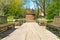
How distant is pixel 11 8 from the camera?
172ft

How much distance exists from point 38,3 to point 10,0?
9.87 m

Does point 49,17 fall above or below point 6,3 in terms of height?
below

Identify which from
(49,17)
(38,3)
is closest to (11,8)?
(38,3)

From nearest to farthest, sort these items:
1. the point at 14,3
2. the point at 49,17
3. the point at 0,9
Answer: the point at 49,17 < the point at 0,9 < the point at 14,3

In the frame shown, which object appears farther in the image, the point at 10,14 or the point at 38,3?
the point at 38,3

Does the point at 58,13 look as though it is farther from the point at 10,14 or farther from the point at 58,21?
the point at 10,14

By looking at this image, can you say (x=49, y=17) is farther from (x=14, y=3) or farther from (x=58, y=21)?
(x=14, y=3)

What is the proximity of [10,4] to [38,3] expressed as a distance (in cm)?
1038

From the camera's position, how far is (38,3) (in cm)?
5822

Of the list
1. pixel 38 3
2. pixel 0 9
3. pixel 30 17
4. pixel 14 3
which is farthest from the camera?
pixel 30 17

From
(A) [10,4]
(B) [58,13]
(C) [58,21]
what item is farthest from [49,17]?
(A) [10,4]

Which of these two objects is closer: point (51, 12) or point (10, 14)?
point (51, 12)

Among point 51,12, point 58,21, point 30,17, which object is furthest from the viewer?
point 30,17

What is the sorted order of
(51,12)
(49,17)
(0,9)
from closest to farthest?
(51,12) → (49,17) → (0,9)
